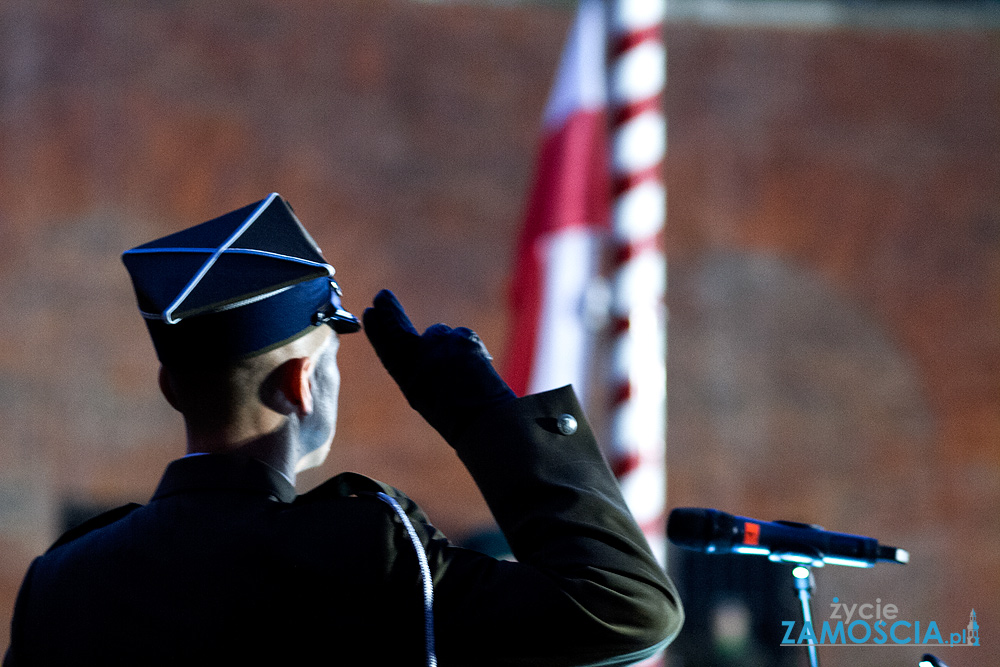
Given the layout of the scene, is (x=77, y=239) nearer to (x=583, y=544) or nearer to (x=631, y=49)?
(x=631, y=49)

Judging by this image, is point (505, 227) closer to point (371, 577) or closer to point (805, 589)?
point (805, 589)

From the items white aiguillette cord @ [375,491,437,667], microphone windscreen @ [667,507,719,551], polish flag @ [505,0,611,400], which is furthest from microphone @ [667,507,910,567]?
polish flag @ [505,0,611,400]

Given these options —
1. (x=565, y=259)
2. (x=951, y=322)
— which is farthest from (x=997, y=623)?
(x=565, y=259)

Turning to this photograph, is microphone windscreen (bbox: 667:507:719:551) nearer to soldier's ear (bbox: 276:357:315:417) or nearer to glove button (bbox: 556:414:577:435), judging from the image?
glove button (bbox: 556:414:577:435)

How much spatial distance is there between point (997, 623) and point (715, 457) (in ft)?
5.45

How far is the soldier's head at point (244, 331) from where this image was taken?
0.87 m

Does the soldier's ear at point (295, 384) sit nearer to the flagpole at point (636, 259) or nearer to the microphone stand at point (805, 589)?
the microphone stand at point (805, 589)

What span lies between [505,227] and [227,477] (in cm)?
364

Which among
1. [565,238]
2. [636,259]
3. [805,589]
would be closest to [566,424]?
[805,589]

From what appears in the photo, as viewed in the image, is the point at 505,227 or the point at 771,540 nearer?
the point at 771,540

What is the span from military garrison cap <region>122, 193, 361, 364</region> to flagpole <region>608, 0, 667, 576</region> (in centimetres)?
127

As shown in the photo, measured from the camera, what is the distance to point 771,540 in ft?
3.40

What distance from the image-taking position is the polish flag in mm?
2531

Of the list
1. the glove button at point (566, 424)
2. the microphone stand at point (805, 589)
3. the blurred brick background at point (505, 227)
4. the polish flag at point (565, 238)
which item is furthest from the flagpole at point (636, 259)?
the blurred brick background at point (505, 227)
